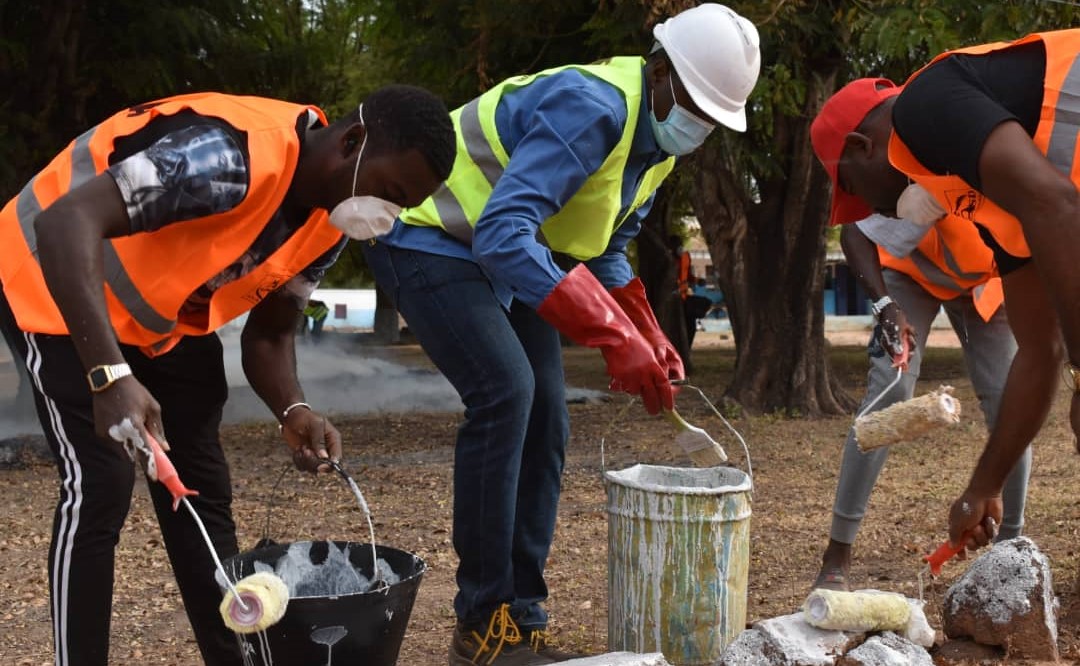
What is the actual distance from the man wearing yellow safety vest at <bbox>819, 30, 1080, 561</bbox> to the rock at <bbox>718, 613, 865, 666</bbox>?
0.47 meters

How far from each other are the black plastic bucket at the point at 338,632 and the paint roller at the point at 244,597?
0.09 m

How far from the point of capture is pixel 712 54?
3.39 meters

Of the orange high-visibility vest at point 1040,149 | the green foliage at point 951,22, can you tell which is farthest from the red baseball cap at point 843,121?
the green foliage at point 951,22

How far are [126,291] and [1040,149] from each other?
2144mm

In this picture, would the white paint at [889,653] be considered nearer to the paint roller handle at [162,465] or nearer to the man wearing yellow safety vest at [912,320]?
the man wearing yellow safety vest at [912,320]

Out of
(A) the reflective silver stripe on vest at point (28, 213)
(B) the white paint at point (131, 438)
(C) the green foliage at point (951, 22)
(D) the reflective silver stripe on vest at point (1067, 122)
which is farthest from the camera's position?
(C) the green foliage at point (951, 22)

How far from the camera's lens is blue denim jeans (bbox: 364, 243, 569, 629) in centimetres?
338

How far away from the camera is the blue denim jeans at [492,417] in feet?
11.1

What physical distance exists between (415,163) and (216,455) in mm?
1065

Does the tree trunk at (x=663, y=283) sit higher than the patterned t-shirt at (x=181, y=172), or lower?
lower

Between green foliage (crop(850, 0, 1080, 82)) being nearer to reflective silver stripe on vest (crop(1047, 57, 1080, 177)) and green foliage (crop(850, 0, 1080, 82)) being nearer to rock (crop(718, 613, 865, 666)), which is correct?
reflective silver stripe on vest (crop(1047, 57, 1080, 177))

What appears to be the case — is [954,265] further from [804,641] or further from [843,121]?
[804,641]

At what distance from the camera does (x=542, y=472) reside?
3.77 m

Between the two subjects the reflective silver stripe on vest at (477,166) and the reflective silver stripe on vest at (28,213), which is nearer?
the reflective silver stripe on vest at (28,213)
